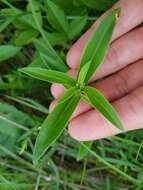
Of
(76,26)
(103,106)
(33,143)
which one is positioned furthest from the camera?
(33,143)

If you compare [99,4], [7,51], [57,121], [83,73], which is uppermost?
[99,4]

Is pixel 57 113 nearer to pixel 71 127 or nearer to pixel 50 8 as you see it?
pixel 71 127

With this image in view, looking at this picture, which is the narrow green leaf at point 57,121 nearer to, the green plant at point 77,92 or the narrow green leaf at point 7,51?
the green plant at point 77,92

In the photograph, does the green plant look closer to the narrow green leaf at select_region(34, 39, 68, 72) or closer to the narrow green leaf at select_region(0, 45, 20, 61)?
the narrow green leaf at select_region(34, 39, 68, 72)

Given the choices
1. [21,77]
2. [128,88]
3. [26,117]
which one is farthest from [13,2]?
[128,88]

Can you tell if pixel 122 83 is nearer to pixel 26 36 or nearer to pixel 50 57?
pixel 50 57

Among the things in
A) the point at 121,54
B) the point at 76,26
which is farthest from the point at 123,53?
the point at 76,26

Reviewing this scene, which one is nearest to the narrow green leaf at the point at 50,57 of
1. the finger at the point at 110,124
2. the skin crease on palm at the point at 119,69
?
the skin crease on palm at the point at 119,69

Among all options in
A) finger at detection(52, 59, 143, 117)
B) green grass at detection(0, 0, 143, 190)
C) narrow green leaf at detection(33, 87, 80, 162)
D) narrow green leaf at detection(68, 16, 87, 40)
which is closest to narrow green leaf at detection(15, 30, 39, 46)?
green grass at detection(0, 0, 143, 190)
